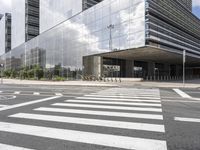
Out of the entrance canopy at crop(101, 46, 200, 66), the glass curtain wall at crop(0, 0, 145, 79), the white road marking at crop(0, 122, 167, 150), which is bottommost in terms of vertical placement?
the white road marking at crop(0, 122, 167, 150)

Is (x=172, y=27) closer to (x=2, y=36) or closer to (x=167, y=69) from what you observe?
(x=167, y=69)

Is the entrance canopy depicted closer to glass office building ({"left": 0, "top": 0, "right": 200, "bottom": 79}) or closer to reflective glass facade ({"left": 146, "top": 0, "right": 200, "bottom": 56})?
glass office building ({"left": 0, "top": 0, "right": 200, "bottom": 79})

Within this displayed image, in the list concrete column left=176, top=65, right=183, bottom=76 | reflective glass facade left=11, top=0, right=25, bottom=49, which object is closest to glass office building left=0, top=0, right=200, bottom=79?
concrete column left=176, top=65, right=183, bottom=76

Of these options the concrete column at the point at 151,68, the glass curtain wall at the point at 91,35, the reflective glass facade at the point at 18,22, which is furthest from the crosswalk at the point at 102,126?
the reflective glass facade at the point at 18,22

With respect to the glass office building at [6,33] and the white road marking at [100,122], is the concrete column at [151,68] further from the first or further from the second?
the glass office building at [6,33]

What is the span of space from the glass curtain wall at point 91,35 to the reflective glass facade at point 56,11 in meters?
1.39

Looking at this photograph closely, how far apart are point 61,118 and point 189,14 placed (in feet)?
190

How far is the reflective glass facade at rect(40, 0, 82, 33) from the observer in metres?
48.1

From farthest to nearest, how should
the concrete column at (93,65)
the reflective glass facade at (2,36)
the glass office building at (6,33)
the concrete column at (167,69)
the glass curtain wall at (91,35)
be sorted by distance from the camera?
the reflective glass facade at (2,36)
the glass office building at (6,33)
the concrete column at (167,69)
the concrete column at (93,65)
the glass curtain wall at (91,35)

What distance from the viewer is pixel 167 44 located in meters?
40.5

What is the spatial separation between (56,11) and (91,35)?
15.7m

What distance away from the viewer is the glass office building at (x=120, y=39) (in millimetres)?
34594

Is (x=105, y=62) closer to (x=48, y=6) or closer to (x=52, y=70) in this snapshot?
(x=52, y=70)

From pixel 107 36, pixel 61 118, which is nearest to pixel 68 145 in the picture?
pixel 61 118
